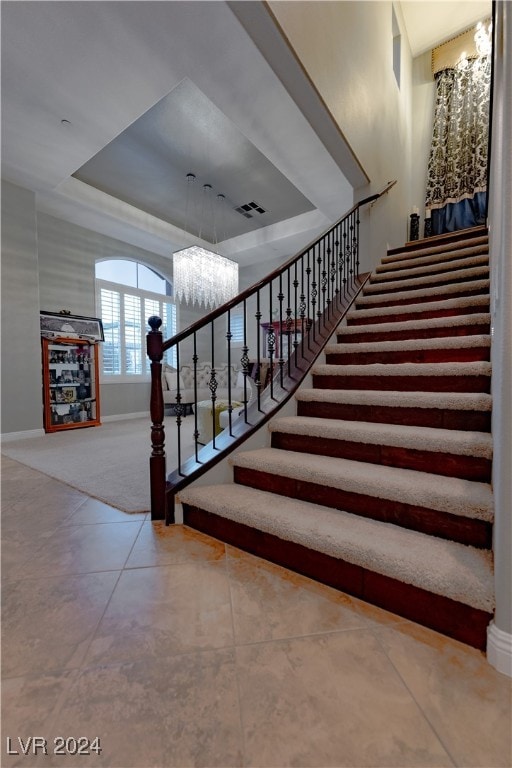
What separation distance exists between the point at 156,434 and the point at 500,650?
165 cm

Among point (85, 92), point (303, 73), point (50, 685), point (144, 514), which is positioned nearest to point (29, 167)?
point (85, 92)

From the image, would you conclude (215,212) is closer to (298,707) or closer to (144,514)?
(144,514)

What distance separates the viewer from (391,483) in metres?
1.38

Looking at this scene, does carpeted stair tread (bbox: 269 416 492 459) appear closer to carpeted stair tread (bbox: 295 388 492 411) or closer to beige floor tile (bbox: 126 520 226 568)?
carpeted stair tread (bbox: 295 388 492 411)

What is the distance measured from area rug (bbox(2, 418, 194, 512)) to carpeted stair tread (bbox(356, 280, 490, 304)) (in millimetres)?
2405

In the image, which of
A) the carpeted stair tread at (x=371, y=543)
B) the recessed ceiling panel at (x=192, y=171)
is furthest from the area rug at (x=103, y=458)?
the recessed ceiling panel at (x=192, y=171)

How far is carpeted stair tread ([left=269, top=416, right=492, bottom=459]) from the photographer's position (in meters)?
1.39

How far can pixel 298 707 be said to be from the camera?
2.71ft

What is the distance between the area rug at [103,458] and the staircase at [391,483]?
787mm

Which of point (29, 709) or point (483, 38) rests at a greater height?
point (483, 38)

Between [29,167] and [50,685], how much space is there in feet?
16.2

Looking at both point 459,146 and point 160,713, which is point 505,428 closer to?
point 160,713

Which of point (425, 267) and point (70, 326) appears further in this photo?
point (70, 326)

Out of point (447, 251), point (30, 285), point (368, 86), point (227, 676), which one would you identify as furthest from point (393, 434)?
point (30, 285)
